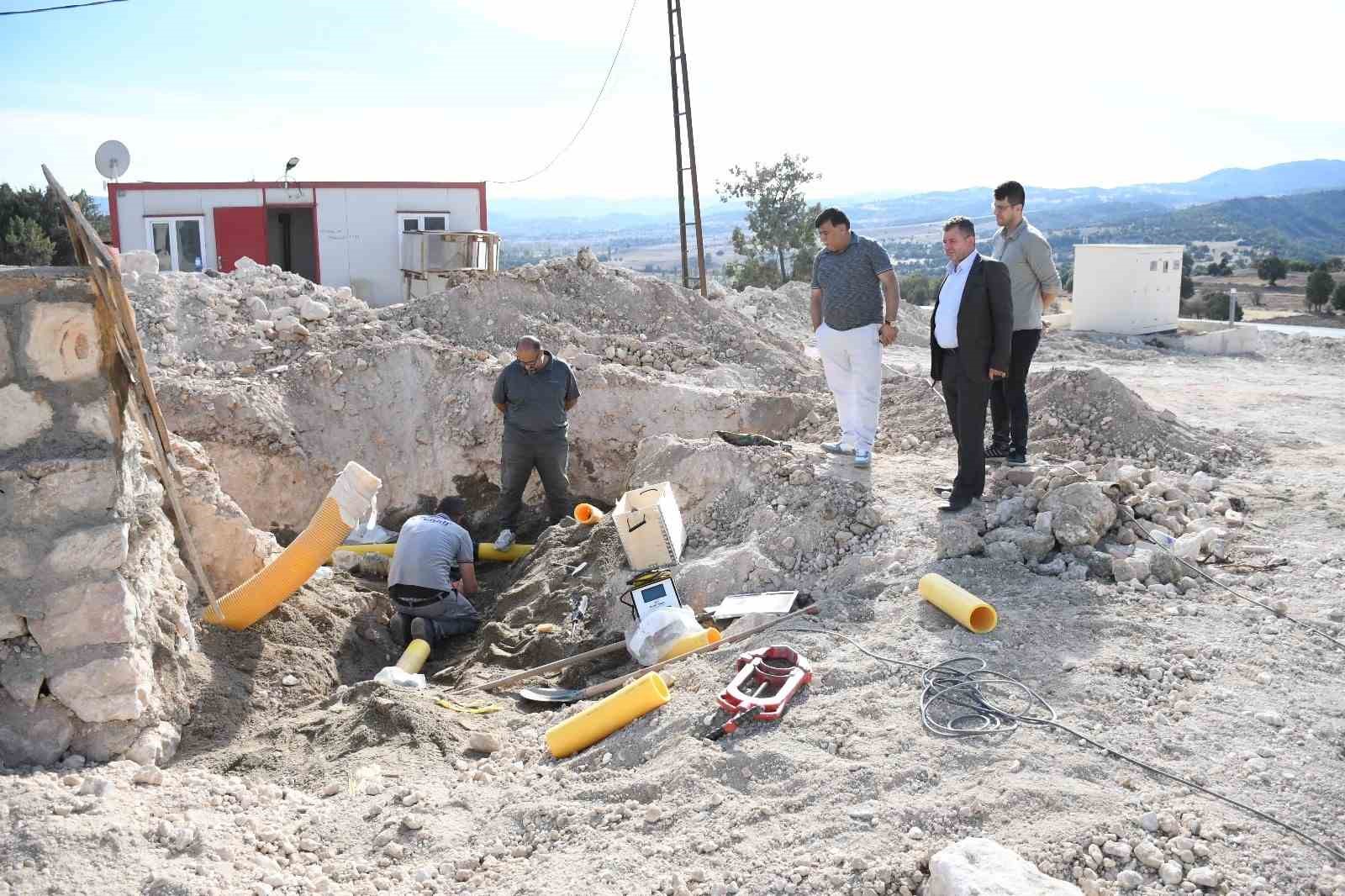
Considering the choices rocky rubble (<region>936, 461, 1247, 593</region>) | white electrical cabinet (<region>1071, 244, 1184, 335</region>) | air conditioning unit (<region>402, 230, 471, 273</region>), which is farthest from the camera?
air conditioning unit (<region>402, 230, 471, 273</region>)

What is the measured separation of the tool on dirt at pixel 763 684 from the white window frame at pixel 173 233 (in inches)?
758

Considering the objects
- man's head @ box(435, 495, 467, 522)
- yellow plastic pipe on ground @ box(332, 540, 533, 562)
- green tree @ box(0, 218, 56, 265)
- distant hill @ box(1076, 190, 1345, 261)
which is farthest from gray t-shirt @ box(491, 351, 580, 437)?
distant hill @ box(1076, 190, 1345, 261)

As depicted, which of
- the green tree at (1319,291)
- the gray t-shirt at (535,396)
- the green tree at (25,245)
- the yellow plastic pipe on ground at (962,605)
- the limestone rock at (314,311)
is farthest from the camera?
the green tree at (25,245)

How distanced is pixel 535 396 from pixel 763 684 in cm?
446

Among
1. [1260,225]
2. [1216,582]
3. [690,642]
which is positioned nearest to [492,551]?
[690,642]

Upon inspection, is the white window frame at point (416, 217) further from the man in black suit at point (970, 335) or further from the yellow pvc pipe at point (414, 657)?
the man in black suit at point (970, 335)

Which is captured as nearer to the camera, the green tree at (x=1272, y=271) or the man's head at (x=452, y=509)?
the man's head at (x=452, y=509)

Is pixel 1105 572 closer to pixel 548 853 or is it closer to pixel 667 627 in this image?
pixel 667 627

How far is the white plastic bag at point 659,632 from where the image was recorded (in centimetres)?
570

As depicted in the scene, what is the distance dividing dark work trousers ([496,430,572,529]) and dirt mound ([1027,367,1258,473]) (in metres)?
3.76

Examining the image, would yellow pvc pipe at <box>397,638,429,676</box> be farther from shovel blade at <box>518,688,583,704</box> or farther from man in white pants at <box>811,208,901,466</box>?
man in white pants at <box>811,208,901,466</box>

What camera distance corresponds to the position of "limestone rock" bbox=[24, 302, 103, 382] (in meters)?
4.66

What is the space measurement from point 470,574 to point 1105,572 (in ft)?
13.4

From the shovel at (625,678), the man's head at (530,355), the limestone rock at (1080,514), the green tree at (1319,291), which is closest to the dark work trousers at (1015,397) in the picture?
the limestone rock at (1080,514)
